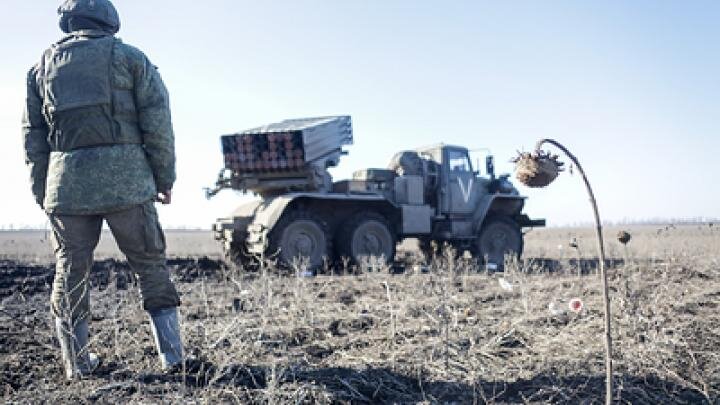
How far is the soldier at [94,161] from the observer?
2.68 m

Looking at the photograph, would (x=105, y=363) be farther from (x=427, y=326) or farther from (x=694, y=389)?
(x=694, y=389)

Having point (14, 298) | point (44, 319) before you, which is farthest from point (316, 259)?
point (44, 319)

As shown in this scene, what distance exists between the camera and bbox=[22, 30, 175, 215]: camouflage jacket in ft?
8.78

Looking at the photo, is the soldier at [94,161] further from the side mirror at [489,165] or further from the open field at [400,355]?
the side mirror at [489,165]

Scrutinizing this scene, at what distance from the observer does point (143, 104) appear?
9.29 feet

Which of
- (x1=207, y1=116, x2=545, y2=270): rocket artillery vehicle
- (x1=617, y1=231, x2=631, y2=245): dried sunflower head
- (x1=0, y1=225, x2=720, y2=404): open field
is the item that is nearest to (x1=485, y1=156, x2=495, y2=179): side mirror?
(x1=207, y1=116, x2=545, y2=270): rocket artillery vehicle

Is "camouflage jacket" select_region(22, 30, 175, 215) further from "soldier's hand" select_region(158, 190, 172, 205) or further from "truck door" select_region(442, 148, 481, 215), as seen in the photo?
"truck door" select_region(442, 148, 481, 215)

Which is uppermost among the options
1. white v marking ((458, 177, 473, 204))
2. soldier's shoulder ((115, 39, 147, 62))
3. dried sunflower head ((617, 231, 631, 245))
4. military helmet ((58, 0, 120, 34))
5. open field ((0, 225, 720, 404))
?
military helmet ((58, 0, 120, 34))

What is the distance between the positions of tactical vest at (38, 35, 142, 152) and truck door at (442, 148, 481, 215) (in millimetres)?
9068

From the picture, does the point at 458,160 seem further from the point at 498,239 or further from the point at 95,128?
the point at 95,128

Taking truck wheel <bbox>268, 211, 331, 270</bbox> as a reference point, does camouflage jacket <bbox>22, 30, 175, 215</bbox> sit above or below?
above

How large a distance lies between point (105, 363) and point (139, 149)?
109 centimetres

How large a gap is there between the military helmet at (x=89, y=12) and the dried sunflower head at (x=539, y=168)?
7.48 ft

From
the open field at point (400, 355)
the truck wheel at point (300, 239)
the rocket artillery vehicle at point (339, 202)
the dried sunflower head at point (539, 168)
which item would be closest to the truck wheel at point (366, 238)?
the rocket artillery vehicle at point (339, 202)
